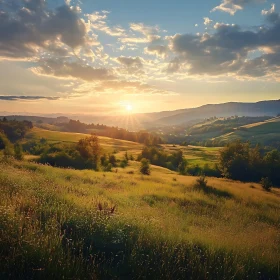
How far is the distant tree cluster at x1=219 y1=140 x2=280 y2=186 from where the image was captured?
257 feet

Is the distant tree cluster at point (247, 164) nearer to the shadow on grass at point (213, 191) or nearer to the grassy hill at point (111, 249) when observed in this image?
the shadow on grass at point (213, 191)

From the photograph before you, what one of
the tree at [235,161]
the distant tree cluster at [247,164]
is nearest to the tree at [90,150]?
the tree at [235,161]

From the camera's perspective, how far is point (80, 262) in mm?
5953

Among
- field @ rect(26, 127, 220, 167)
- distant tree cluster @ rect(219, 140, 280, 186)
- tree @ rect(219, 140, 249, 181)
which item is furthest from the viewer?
field @ rect(26, 127, 220, 167)

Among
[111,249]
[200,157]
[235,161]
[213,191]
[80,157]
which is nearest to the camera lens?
[111,249]

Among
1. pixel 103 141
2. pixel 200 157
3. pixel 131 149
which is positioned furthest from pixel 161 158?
pixel 103 141

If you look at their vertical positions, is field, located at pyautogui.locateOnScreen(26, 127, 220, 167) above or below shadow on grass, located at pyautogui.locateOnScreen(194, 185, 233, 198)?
below

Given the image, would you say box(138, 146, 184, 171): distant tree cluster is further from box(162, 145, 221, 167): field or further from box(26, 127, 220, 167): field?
box(162, 145, 221, 167): field

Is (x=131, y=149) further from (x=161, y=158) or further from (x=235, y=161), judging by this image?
(x=235, y=161)

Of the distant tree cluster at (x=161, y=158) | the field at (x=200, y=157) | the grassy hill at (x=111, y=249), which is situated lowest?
the field at (x=200, y=157)

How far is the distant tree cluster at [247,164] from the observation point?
78250mm

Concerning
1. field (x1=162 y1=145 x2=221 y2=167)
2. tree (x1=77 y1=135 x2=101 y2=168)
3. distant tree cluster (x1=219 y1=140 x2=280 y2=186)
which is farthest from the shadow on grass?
field (x1=162 y1=145 x2=221 y2=167)

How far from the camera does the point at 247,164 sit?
80.2 metres

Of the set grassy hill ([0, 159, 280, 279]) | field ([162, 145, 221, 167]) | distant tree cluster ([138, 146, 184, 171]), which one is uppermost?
grassy hill ([0, 159, 280, 279])
